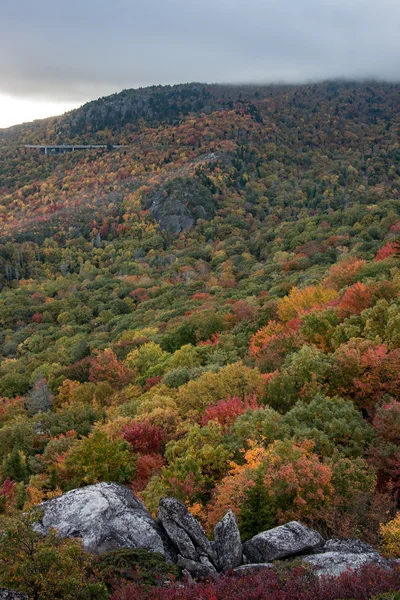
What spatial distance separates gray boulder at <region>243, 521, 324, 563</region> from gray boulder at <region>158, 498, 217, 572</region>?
1294 millimetres

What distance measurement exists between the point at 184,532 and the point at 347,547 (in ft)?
15.8

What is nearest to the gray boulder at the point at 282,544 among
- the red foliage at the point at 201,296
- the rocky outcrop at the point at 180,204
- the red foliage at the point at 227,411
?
the red foliage at the point at 227,411

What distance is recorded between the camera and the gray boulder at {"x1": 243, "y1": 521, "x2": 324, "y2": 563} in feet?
45.8

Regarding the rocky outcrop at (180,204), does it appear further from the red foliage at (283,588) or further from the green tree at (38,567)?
the green tree at (38,567)

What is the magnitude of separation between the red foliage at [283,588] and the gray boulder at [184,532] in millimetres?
1937

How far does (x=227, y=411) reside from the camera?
26656 mm

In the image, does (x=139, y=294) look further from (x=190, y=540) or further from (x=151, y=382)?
(x=190, y=540)

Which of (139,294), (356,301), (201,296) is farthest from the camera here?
(139,294)

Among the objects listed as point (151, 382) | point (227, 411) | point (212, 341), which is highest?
point (227, 411)

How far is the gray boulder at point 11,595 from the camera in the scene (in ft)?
34.1

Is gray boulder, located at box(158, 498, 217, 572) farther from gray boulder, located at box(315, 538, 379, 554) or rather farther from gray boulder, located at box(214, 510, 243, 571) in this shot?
gray boulder, located at box(315, 538, 379, 554)

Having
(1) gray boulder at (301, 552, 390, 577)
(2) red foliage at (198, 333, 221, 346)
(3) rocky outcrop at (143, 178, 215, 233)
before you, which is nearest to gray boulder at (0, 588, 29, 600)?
(1) gray boulder at (301, 552, 390, 577)

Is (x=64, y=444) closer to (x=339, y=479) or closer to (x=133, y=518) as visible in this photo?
(x=133, y=518)

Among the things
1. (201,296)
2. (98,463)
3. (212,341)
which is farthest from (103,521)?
(201,296)
